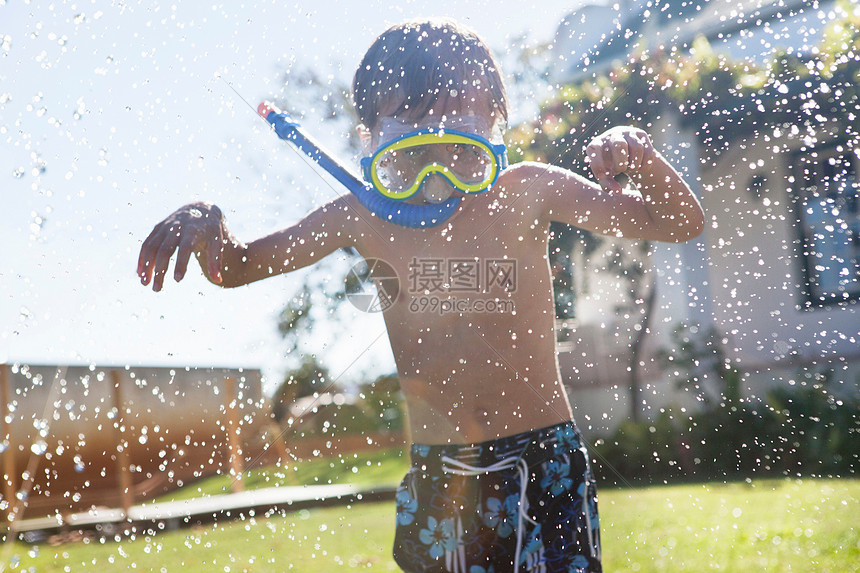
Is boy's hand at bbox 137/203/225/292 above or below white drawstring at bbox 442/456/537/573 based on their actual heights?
above

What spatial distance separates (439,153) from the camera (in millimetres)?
815

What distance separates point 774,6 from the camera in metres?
1.02

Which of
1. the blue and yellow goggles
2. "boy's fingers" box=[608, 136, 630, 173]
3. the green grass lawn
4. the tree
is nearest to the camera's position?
"boy's fingers" box=[608, 136, 630, 173]

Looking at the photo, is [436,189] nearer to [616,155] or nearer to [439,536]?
[616,155]

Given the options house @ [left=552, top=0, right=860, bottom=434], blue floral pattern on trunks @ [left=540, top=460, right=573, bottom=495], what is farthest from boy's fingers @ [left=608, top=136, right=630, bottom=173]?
blue floral pattern on trunks @ [left=540, top=460, right=573, bottom=495]

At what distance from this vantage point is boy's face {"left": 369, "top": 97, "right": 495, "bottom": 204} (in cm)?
82

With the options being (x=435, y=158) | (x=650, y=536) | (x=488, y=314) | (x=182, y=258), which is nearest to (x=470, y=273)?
(x=488, y=314)

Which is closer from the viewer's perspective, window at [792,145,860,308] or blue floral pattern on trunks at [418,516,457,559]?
blue floral pattern on trunks at [418,516,457,559]

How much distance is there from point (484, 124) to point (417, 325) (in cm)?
29

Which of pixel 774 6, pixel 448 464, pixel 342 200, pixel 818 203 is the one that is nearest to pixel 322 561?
pixel 448 464

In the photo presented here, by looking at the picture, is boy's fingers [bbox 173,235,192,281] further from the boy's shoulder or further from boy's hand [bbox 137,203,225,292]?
the boy's shoulder

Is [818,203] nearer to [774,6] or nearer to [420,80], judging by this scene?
[774,6]

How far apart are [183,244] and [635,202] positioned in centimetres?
58

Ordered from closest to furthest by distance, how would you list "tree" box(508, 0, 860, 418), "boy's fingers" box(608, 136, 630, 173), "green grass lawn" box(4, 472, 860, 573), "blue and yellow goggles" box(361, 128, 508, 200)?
"boy's fingers" box(608, 136, 630, 173), "blue and yellow goggles" box(361, 128, 508, 200), "tree" box(508, 0, 860, 418), "green grass lawn" box(4, 472, 860, 573)
